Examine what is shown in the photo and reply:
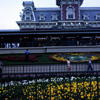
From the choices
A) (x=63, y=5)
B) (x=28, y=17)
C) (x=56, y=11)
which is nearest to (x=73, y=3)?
(x=63, y=5)

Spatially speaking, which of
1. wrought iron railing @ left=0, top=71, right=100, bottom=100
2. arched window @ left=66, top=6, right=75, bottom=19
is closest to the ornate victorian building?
arched window @ left=66, top=6, right=75, bottom=19

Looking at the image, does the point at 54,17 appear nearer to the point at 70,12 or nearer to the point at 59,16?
the point at 59,16

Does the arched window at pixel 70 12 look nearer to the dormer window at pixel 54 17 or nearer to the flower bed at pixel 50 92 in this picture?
the dormer window at pixel 54 17

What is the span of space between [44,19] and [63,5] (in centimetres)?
692

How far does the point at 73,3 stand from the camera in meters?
42.2

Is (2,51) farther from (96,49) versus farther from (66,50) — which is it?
(96,49)

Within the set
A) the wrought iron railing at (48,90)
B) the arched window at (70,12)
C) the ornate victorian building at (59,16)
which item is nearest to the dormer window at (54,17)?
the ornate victorian building at (59,16)

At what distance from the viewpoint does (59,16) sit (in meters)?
43.9

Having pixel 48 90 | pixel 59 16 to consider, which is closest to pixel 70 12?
pixel 59 16

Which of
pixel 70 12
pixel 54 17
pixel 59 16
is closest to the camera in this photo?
pixel 70 12

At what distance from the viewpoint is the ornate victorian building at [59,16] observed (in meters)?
40.8

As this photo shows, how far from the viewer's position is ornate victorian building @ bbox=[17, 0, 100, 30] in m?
40.8

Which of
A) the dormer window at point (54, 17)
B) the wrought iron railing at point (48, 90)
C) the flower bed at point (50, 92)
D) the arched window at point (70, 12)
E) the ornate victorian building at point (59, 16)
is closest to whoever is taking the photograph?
the wrought iron railing at point (48, 90)

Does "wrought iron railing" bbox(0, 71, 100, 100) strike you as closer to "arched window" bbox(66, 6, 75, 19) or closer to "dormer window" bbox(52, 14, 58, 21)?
"arched window" bbox(66, 6, 75, 19)
